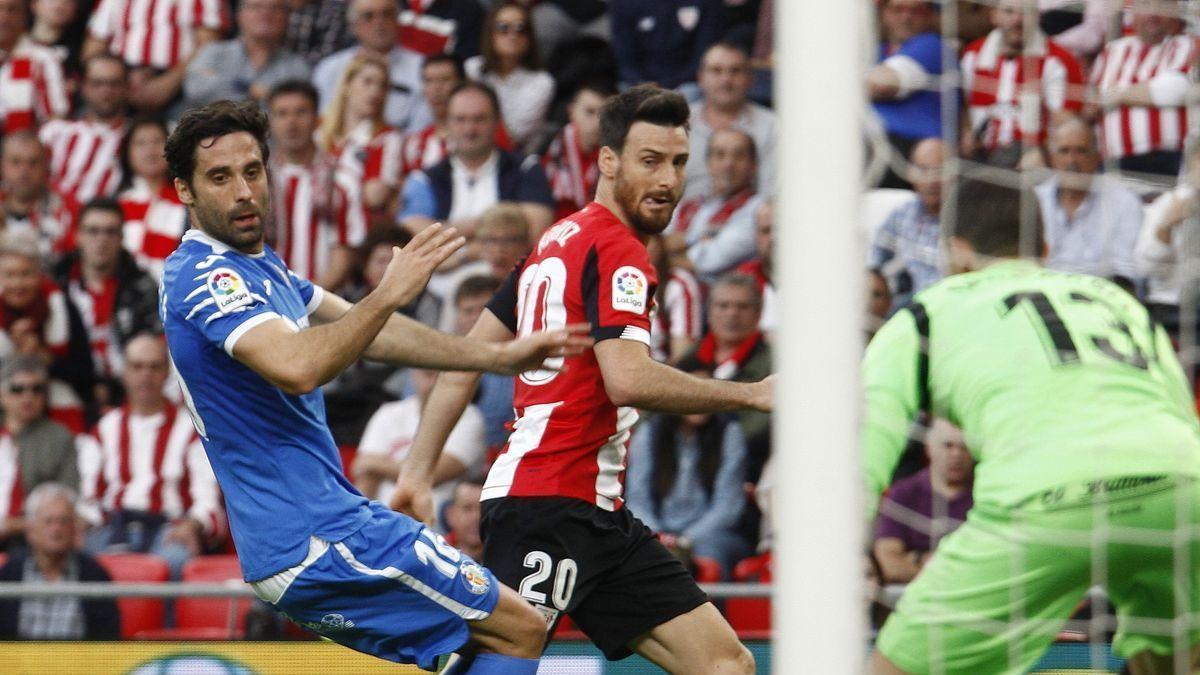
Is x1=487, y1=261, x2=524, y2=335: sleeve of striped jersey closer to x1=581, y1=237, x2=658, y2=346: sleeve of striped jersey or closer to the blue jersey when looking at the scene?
x1=581, y1=237, x2=658, y2=346: sleeve of striped jersey

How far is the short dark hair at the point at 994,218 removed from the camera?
434 centimetres

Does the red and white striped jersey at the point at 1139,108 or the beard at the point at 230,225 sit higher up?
the red and white striped jersey at the point at 1139,108

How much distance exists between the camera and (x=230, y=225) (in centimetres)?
438

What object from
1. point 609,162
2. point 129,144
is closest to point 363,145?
point 129,144

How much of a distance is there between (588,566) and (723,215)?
3.66 metres

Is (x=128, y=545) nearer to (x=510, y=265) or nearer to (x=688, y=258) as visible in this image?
(x=510, y=265)

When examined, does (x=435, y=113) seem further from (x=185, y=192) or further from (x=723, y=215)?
(x=185, y=192)

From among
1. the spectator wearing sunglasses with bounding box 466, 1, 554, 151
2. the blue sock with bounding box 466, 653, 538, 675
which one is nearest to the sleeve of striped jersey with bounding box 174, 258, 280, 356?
the blue sock with bounding box 466, 653, 538, 675

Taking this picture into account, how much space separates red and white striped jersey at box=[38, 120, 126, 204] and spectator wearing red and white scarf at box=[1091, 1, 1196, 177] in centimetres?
534

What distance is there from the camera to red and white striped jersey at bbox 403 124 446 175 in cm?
892

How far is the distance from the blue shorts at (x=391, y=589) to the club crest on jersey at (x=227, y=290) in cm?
65

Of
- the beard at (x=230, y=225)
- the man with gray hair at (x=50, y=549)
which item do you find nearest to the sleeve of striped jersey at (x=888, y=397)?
the beard at (x=230, y=225)

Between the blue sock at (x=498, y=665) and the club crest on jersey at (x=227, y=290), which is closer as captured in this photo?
the club crest on jersey at (x=227, y=290)

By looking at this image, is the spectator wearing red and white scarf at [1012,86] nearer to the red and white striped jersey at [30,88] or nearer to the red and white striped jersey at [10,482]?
the red and white striped jersey at [10,482]
